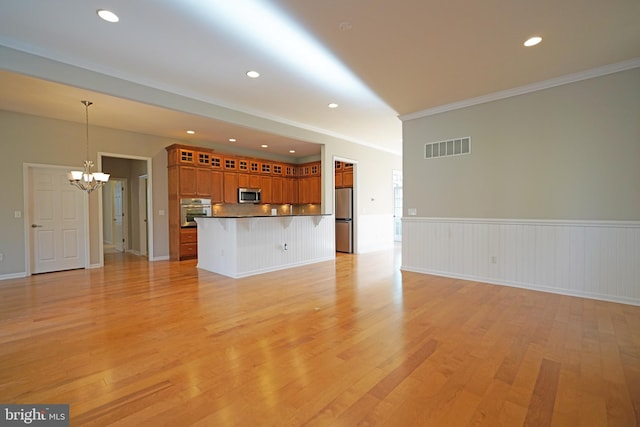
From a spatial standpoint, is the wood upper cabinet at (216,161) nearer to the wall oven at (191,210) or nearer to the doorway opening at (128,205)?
the wall oven at (191,210)

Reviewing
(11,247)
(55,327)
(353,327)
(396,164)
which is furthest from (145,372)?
(396,164)

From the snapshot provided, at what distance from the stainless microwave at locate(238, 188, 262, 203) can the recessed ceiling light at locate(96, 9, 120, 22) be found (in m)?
5.30

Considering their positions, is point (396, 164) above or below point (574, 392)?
above

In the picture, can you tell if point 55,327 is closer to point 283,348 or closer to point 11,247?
point 283,348

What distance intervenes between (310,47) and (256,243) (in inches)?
133

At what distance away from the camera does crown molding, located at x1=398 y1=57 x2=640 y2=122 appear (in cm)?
359

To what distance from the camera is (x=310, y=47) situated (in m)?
3.18

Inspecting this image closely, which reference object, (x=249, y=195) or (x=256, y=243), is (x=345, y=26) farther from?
(x=249, y=195)

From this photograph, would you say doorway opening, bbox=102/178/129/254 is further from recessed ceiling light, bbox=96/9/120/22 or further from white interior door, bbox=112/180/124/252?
recessed ceiling light, bbox=96/9/120/22

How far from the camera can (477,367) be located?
220 cm

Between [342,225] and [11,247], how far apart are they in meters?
6.59

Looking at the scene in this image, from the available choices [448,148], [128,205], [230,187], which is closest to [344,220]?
[230,187]

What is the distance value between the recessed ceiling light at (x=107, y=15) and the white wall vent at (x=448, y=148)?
4628mm

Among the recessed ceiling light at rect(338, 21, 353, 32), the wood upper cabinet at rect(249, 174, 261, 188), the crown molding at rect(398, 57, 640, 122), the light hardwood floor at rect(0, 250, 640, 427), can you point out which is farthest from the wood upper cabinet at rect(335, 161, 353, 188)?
the recessed ceiling light at rect(338, 21, 353, 32)
